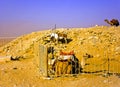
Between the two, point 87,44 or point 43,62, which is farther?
point 87,44

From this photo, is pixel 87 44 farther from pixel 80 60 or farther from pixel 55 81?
pixel 55 81

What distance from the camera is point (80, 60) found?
16141 mm

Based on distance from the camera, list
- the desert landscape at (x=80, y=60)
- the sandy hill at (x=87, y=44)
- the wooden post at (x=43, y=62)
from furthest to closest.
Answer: the sandy hill at (x=87, y=44) < the wooden post at (x=43, y=62) < the desert landscape at (x=80, y=60)

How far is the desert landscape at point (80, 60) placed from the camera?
10.7 meters

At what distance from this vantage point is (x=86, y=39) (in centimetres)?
1995

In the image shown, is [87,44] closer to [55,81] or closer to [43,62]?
[43,62]

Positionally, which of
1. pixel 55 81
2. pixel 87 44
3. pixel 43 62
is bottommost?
pixel 55 81

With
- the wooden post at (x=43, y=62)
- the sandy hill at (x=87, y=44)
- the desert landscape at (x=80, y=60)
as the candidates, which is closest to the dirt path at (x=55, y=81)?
the desert landscape at (x=80, y=60)

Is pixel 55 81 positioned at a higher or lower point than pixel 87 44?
lower

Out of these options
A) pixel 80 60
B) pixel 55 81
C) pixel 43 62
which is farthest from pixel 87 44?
pixel 55 81

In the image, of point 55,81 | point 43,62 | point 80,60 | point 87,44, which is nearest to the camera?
point 55,81

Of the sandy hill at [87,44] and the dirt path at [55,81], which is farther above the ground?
the sandy hill at [87,44]

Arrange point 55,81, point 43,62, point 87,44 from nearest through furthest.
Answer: point 55,81 < point 43,62 < point 87,44

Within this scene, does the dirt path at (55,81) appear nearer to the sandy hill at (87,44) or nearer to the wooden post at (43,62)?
the wooden post at (43,62)
